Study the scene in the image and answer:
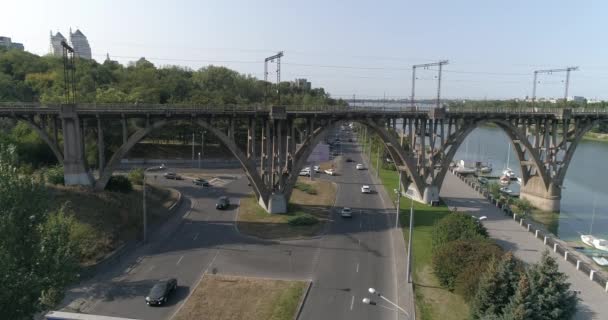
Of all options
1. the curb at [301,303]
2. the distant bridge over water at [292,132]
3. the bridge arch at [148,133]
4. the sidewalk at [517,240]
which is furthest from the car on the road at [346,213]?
the curb at [301,303]

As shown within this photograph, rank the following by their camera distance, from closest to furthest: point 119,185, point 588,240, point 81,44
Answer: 1. point 119,185
2. point 588,240
3. point 81,44

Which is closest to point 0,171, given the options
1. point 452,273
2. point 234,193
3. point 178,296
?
point 178,296

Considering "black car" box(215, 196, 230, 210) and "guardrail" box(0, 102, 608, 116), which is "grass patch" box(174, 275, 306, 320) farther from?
"guardrail" box(0, 102, 608, 116)

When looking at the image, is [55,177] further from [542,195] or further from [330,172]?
[542,195]

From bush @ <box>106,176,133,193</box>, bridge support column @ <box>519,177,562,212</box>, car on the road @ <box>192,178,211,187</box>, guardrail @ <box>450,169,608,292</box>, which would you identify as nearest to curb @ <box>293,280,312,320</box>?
guardrail @ <box>450,169,608,292</box>

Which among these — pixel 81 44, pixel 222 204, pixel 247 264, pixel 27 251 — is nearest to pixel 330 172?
pixel 222 204

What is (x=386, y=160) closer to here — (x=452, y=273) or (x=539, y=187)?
(x=539, y=187)
